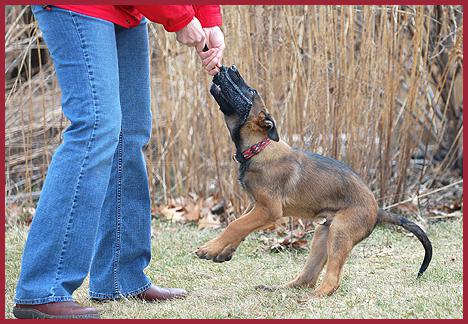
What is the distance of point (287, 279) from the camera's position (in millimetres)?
4660

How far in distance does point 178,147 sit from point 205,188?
44cm

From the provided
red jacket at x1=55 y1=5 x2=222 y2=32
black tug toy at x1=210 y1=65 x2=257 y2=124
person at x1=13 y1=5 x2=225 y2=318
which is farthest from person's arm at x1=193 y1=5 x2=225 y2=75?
red jacket at x1=55 y1=5 x2=222 y2=32

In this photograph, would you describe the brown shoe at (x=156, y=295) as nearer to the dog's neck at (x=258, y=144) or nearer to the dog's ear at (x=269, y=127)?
the dog's neck at (x=258, y=144)

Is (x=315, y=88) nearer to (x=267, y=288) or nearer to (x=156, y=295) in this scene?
(x=267, y=288)

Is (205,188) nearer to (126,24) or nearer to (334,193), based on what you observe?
(334,193)

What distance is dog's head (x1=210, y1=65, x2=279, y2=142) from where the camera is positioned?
410 cm

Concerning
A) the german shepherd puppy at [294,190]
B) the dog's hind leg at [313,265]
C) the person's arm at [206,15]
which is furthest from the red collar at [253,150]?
the person's arm at [206,15]

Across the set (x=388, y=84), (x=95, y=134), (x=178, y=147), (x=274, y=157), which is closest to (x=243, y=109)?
(x=274, y=157)

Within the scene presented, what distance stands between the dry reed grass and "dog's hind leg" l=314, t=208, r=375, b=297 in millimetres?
1566

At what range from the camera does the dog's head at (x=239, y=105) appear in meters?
4.10

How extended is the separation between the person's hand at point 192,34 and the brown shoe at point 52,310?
1332mm

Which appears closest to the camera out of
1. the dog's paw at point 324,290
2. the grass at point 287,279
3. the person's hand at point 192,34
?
the person's hand at point 192,34

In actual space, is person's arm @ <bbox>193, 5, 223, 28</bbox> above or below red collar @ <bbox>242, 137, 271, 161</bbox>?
above

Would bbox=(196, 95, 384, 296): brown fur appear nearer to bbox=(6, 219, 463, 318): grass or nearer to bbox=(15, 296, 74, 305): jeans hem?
bbox=(6, 219, 463, 318): grass
